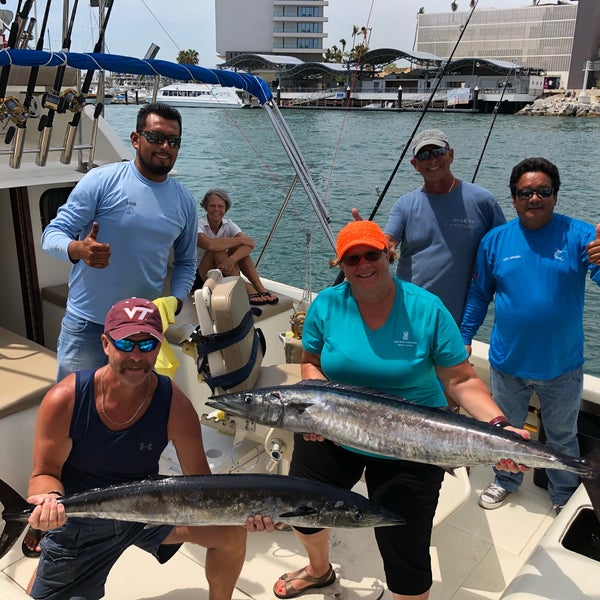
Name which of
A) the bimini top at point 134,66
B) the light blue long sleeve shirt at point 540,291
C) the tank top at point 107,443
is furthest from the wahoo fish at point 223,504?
the bimini top at point 134,66

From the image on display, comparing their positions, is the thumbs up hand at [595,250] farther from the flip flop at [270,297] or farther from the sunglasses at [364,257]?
the flip flop at [270,297]

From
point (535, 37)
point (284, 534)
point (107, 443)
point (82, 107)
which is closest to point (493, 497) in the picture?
point (284, 534)

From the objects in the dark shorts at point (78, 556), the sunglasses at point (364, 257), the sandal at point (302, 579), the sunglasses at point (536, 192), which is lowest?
the sandal at point (302, 579)

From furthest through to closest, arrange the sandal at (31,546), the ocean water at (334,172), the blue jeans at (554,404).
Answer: the ocean water at (334,172)
the blue jeans at (554,404)
the sandal at (31,546)

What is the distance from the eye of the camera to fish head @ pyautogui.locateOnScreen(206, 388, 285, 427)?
210 cm

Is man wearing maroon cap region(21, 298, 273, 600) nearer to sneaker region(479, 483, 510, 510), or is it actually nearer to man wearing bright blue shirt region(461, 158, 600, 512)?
man wearing bright blue shirt region(461, 158, 600, 512)

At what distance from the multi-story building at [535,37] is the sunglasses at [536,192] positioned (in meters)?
79.4

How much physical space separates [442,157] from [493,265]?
658mm

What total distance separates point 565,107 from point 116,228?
62.7 m

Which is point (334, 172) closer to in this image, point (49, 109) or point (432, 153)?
point (49, 109)

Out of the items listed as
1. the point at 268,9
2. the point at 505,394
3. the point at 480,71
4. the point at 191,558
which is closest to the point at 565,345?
the point at 505,394

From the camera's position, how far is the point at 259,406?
2.10 meters

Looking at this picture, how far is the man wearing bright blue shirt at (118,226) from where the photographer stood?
2779 mm

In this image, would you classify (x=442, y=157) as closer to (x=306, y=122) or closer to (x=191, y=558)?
(x=191, y=558)
